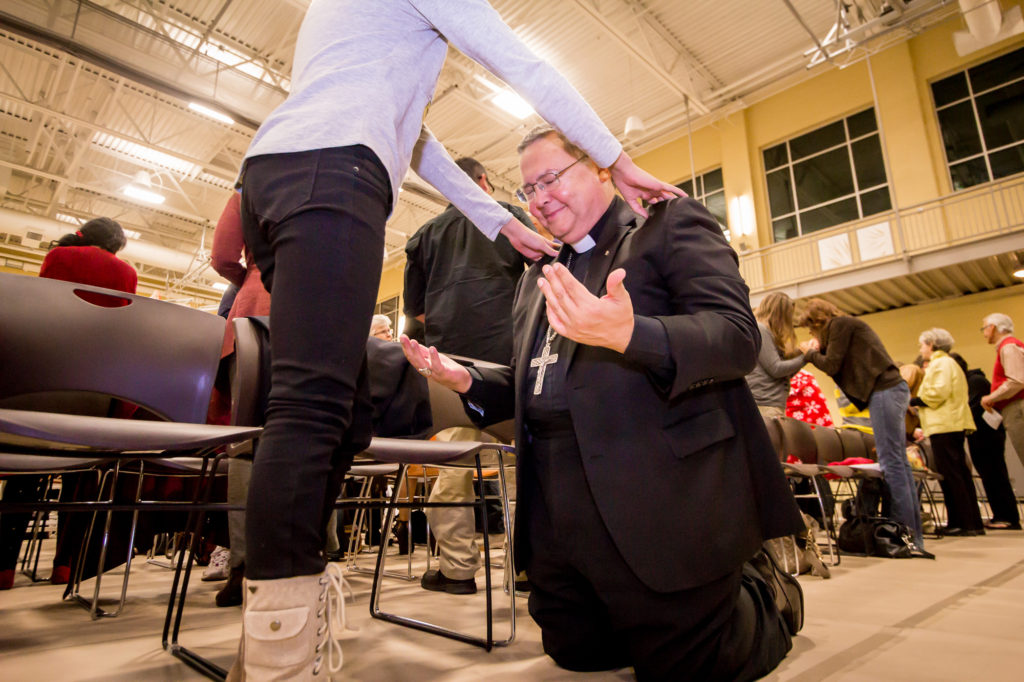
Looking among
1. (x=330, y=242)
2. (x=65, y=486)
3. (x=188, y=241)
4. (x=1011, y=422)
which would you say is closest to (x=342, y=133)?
(x=330, y=242)

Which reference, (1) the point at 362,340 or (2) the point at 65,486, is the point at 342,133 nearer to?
(1) the point at 362,340

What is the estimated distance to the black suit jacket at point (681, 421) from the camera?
91cm

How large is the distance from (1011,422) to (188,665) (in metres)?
5.28

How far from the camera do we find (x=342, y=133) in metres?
0.83

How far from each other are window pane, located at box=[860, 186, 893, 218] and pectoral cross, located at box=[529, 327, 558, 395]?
978 centimetres

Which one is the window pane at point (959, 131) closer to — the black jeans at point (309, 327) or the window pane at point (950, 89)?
the window pane at point (950, 89)

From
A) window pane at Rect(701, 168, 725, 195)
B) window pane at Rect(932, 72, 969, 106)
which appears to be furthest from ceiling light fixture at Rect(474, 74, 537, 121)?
window pane at Rect(932, 72, 969, 106)

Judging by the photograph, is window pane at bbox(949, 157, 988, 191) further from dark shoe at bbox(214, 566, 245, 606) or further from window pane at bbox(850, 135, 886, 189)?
dark shoe at bbox(214, 566, 245, 606)

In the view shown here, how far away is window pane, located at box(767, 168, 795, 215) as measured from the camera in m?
9.85

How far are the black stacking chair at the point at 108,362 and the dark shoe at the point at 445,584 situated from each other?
115 cm

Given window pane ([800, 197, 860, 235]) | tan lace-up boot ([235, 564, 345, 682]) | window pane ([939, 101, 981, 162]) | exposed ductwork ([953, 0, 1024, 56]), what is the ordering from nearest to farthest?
Answer: tan lace-up boot ([235, 564, 345, 682]) < exposed ductwork ([953, 0, 1024, 56]) < window pane ([939, 101, 981, 162]) < window pane ([800, 197, 860, 235])

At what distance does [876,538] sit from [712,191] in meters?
8.71

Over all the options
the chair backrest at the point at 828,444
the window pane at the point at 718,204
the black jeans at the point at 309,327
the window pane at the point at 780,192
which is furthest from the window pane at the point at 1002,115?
the black jeans at the point at 309,327

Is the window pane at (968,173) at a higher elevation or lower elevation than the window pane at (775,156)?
lower
